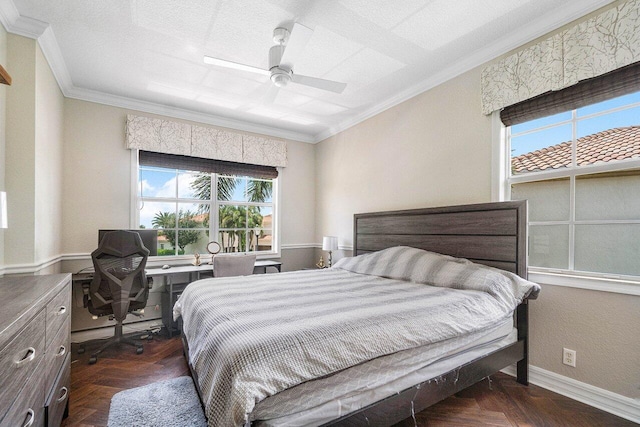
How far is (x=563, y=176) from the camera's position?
2.22 meters

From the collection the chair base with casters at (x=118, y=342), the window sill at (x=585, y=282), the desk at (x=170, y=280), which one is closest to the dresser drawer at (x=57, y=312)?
the chair base with casters at (x=118, y=342)

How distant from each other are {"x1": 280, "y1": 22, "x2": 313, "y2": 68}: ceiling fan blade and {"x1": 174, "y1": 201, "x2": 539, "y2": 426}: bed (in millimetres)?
1835

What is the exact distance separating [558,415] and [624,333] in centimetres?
66

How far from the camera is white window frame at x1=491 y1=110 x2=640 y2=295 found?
187 centimetres

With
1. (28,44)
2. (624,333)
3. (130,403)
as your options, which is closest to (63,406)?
(130,403)

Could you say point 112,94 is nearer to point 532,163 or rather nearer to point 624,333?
point 532,163

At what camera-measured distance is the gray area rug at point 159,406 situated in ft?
5.76

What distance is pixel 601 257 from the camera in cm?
200

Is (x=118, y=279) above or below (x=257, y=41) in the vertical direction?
below

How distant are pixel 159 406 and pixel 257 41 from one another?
9.12 feet

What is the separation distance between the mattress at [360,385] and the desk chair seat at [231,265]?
7.49ft

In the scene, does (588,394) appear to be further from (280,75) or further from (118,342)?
(118,342)

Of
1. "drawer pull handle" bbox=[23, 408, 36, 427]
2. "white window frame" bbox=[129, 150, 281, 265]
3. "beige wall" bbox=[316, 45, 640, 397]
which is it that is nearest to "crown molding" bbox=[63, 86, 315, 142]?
"white window frame" bbox=[129, 150, 281, 265]

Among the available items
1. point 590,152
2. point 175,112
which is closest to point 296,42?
point 175,112
